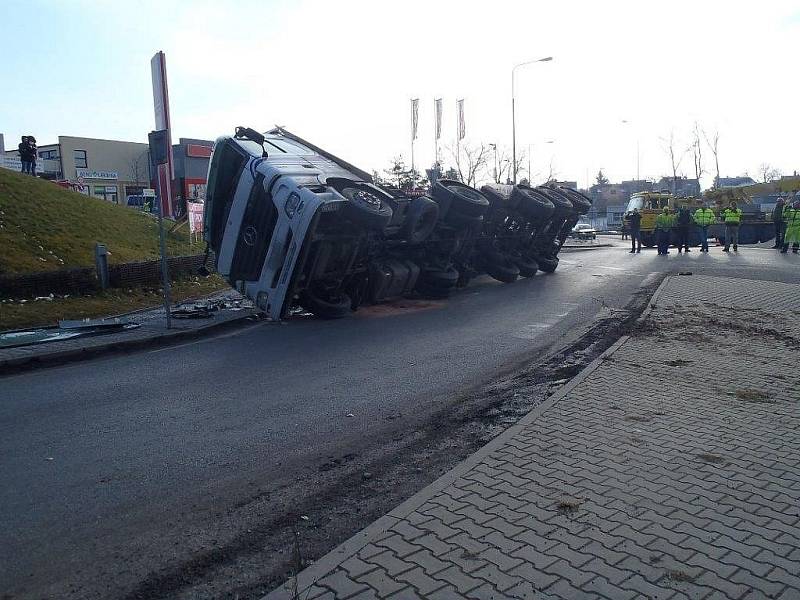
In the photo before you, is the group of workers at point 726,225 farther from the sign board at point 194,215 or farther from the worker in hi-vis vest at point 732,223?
the sign board at point 194,215

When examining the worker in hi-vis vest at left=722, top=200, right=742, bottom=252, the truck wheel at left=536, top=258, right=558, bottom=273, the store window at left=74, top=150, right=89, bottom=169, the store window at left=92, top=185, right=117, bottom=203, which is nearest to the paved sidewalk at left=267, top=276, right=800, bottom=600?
the truck wheel at left=536, top=258, right=558, bottom=273

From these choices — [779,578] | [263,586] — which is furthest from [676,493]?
[263,586]

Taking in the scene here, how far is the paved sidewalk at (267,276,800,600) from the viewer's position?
3260 millimetres

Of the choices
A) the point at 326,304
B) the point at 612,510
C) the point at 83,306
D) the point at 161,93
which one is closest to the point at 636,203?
the point at 161,93

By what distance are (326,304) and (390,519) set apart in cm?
812

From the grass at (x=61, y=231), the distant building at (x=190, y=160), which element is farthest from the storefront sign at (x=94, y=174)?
the grass at (x=61, y=231)

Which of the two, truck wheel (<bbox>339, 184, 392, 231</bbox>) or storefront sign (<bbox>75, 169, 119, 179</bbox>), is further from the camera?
→ storefront sign (<bbox>75, 169, 119, 179</bbox>)

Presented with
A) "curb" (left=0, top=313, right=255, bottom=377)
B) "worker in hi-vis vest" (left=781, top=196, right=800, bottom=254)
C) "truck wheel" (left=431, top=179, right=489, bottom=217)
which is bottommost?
"curb" (left=0, top=313, right=255, bottom=377)

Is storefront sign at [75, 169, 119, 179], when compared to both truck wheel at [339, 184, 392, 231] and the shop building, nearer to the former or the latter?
the shop building

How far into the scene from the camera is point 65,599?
3.32m

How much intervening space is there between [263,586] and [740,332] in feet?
27.1

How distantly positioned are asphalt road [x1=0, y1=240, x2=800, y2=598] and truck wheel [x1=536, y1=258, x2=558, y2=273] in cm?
707

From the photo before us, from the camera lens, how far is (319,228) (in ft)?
35.4

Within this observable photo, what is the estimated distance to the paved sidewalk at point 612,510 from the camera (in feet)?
10.7
